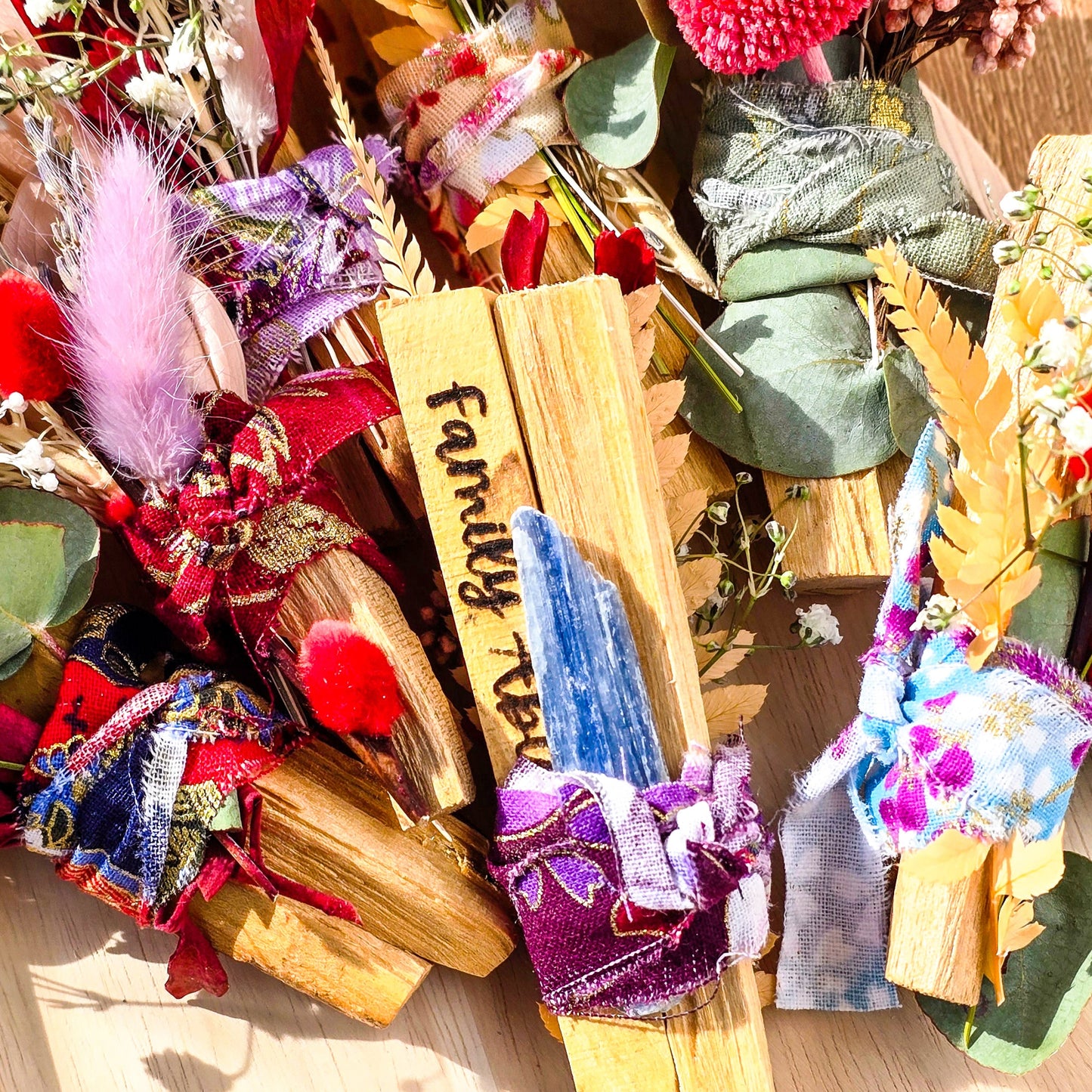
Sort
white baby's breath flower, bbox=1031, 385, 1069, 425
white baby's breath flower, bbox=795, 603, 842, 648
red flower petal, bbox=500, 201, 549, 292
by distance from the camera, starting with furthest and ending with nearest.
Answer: white baby's breath flower, bbox=795, 603, 842, 648, red flower petal, bbox=500, 201, 549, 292, white baby's breath flower, bbox=1031, 385, 1069, 425

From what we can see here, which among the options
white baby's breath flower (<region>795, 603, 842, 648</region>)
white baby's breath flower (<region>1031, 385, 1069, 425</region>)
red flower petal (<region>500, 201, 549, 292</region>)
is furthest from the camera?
white baby's breath flower (<region>795, 603, 842, 648</region>)

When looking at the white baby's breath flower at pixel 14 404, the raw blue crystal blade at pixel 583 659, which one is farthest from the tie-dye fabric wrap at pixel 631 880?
the white baby's breath flower at pixel 14 404

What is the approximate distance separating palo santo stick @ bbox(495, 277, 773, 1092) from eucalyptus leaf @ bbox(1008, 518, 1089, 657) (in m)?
0.20

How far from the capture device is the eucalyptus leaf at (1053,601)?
62 cm

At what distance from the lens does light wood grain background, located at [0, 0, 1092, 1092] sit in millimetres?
669

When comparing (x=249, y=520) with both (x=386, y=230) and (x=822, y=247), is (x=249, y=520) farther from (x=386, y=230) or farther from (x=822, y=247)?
(x=822, y=247)

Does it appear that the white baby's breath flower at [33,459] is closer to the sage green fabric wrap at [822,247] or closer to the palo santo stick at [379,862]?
the palo santo stick at [379,862]

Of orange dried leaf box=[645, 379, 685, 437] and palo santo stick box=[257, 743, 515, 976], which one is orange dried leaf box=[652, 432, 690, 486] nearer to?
orange dried leaf box=[645, 379, 685, 437]

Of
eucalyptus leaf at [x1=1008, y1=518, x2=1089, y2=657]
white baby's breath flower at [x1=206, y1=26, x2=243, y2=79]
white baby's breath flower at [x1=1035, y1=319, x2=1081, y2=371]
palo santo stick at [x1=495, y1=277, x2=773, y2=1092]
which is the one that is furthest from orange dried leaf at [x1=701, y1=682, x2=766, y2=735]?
white baby's breath flower at [x1=206, y1=26, x2=243, y2=79]

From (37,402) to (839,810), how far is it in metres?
0.55

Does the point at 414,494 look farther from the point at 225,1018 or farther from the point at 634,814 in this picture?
the point at 225,1018

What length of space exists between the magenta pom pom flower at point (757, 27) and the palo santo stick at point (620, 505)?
160mm

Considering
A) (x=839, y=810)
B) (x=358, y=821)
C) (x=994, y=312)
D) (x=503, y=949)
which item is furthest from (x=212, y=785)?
(x=994, y=312)

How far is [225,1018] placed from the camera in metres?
0.68
